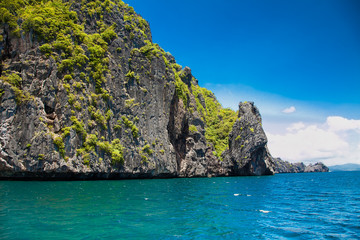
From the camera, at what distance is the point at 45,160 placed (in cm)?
4153

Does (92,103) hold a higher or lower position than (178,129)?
higher

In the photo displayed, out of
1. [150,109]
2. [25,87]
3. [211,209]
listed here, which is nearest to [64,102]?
[25,87]

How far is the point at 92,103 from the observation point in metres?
52.8

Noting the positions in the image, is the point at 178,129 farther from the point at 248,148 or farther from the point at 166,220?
the point at 166,220

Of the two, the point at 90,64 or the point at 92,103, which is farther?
the point at 90,64

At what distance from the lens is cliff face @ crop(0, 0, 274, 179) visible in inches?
1676

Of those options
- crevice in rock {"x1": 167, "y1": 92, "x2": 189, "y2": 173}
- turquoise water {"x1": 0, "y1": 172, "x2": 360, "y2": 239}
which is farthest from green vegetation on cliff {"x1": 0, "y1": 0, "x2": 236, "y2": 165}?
turquoise water {"x1": 0, "y1": 172, "x2": 360, "y2": 239}

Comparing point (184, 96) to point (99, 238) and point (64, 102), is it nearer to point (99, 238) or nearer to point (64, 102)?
point (64, 102)

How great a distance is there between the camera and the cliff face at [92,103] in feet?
140

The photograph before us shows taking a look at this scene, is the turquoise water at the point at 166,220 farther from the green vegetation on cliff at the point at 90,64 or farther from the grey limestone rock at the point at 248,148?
the grey limestone rock at the point at 248,148

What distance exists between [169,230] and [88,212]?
22.9 ft

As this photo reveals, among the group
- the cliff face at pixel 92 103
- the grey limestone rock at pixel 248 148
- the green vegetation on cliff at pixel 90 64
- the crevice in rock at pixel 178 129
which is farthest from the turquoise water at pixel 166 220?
the grey limestone rock at pixel 248 148

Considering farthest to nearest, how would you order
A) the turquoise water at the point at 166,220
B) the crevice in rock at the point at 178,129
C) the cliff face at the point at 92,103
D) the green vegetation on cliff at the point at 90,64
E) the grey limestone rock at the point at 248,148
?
the grey limestone rock at the point at 248,148, the crevice in rock at the point at 178,129, the green vegetation on cliff at the point at 90,64, the cliff face at the point at 92,103, the turquoise water at the point at 166,220

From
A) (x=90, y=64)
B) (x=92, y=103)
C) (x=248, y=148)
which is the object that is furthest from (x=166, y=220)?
(x=248, y=148)
